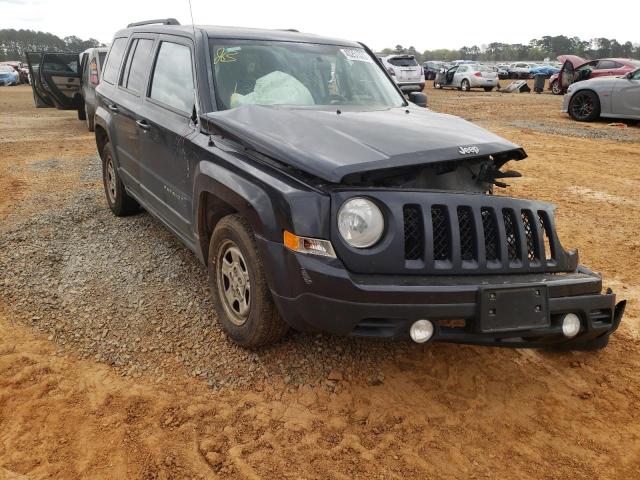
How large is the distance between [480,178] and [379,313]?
1.19m

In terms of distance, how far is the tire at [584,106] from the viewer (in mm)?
13133

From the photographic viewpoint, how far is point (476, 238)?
2.57 m

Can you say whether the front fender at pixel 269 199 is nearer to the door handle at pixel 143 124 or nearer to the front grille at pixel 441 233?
the front grille at pixel 441 233

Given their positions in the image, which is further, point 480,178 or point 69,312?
point 69,312

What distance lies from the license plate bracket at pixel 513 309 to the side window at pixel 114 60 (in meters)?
4.19

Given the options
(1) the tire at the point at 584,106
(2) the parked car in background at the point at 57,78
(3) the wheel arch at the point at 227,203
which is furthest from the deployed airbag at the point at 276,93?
(1) the tire at the point at 584,106

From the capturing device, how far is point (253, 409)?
2.75 metres

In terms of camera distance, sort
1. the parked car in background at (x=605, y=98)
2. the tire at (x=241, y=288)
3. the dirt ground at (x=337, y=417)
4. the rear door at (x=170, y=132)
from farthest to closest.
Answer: the parked car in background at (x=605, y=98) → the rear door at (x=170, y=132) → the tire at (x=241, y=288) → the dirt ground at (x=337, y=417)

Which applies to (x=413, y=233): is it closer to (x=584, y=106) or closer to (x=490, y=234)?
(x=490, y=234)

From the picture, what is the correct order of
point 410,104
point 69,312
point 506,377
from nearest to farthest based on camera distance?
1. point 506,377
2. point 69,312
3. point 410,104

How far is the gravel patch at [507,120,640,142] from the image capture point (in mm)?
11117

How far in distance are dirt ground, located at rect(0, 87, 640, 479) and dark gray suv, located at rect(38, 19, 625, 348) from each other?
31 centimetres

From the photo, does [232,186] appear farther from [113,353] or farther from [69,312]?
[69,312]

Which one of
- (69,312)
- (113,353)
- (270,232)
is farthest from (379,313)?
(69,312)
